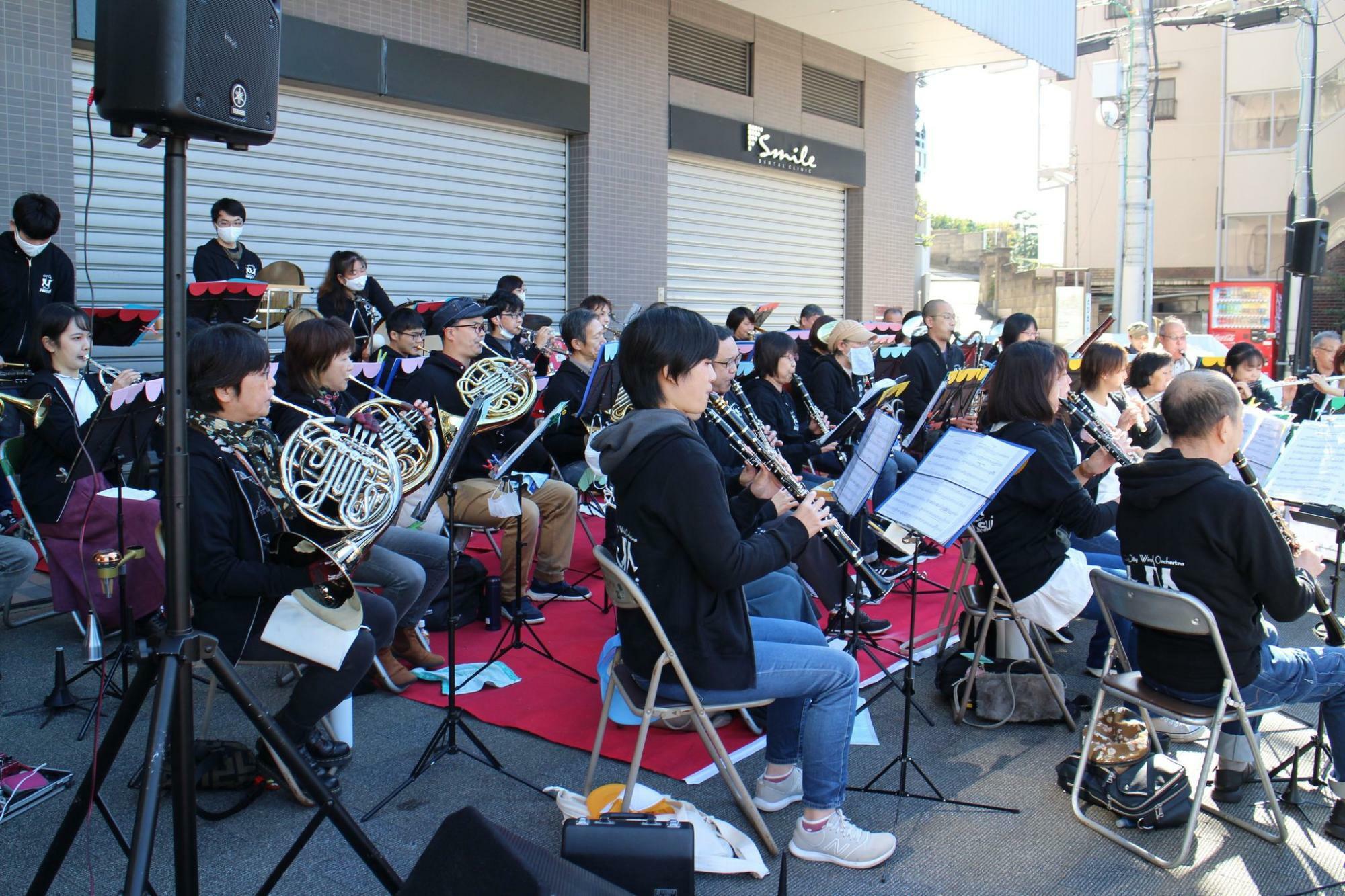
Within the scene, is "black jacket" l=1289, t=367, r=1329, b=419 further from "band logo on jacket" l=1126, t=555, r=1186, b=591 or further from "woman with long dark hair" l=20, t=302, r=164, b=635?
"woman with long dark hair" l=20, t=302, r=164, b=635

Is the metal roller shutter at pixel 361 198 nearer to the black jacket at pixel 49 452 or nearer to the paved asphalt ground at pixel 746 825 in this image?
the black jacket at pixel 49 452

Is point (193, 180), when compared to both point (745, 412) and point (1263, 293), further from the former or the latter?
point (1263, 293)

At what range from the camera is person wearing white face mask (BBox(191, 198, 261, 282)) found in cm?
713

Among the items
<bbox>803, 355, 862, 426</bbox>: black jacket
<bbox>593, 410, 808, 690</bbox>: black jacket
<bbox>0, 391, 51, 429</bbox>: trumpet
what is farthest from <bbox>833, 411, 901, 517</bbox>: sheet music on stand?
<bbox>803, 355, 862, 426</bbox>: black jacket

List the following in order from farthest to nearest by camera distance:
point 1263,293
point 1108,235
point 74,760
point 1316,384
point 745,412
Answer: point 1108,235, point 1263,293, point 1316,384, point 745,412, point 74,760

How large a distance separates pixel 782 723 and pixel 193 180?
7.07m

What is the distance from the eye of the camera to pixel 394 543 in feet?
15.8

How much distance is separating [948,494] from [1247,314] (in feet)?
61.6

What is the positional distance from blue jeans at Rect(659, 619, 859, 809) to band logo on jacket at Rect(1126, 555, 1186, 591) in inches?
42.6

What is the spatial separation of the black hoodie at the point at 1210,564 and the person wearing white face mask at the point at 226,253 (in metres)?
6.09

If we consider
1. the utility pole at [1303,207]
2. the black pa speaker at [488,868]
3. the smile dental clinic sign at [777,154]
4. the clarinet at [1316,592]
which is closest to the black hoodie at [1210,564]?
the clarinet at [1316,592]

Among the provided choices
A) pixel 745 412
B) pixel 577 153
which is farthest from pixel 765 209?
pixel 745 412

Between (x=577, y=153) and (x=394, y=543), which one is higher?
(x=577, y=153)

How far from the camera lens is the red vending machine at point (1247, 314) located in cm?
1903
